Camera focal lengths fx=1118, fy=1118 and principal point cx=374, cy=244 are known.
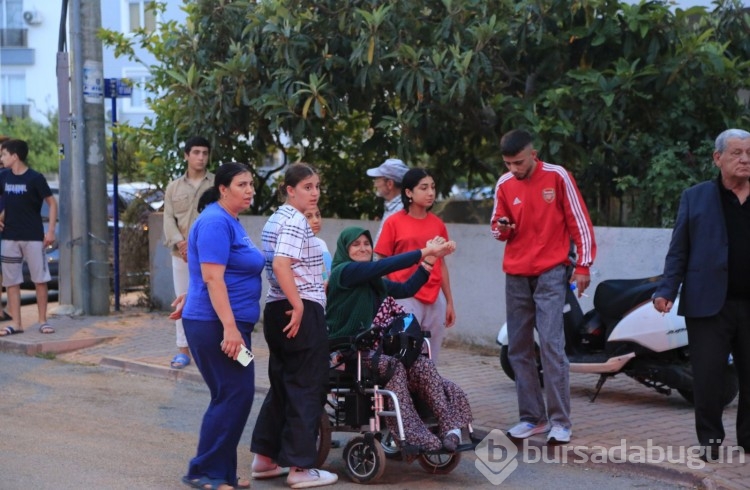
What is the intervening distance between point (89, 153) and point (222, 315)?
728 cm

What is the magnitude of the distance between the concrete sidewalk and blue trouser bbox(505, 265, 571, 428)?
0.76 ft

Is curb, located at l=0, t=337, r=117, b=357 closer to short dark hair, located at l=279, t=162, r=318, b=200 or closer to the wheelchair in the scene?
the wheelchair

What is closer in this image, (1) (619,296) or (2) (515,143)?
(2) (515,143)

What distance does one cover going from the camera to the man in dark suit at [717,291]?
22.1ft

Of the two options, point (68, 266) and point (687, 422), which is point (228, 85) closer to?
point (68, 266)

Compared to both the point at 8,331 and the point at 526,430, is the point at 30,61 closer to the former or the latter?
the point at 8,331

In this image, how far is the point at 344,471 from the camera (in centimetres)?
680

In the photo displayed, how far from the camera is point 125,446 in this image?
7277 millimetres

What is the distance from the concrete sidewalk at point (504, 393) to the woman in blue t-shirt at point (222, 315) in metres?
Answer: 2.20

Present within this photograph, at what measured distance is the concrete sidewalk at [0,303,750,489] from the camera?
6824 millimetres

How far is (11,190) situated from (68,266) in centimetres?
159

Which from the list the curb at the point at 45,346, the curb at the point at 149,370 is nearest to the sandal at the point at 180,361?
the curb at the point at 149,370

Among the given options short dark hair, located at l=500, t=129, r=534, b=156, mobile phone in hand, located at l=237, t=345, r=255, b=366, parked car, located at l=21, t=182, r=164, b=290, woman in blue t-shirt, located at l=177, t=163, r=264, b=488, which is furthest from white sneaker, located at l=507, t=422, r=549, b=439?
parked car, located at l=21, t=182, r=164, b=290

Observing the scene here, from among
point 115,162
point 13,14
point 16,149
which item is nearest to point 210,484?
point 16,149
